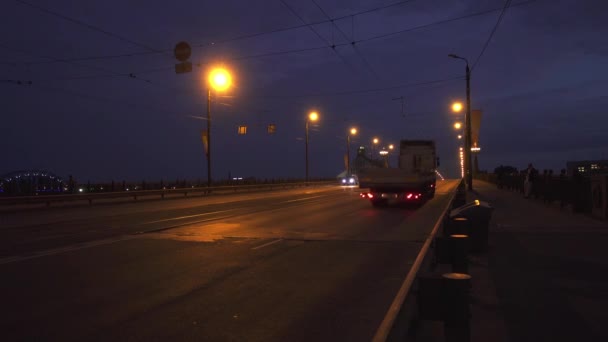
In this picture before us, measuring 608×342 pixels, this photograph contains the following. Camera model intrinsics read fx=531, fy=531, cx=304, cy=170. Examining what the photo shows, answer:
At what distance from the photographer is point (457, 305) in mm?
5035

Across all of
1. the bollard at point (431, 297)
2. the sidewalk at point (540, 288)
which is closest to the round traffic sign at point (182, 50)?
the sidewalk at point (540, 288)

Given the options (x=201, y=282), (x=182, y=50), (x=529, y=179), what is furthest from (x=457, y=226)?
(x=529, y=179)

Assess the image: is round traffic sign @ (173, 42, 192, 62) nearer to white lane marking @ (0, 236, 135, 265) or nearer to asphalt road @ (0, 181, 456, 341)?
asphalt road @ (0, 181, 456, 341)

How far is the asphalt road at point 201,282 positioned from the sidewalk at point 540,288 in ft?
4.17

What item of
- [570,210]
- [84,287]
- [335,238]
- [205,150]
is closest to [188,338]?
[84,287]

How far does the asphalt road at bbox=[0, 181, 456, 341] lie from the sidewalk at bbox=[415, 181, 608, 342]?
1272mm

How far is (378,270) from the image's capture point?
9281 mm

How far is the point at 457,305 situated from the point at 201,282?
4440mm

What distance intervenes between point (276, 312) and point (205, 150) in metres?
35.8

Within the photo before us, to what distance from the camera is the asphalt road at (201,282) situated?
585cm

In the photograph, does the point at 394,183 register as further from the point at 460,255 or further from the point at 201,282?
the point at 460,255

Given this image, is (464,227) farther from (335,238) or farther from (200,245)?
(200,245)

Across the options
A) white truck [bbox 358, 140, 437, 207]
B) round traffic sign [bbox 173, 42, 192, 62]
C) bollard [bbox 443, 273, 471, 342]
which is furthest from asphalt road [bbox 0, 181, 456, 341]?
white truck [bbox 358, 140, 437, 207]

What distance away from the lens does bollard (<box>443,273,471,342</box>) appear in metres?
5.01
